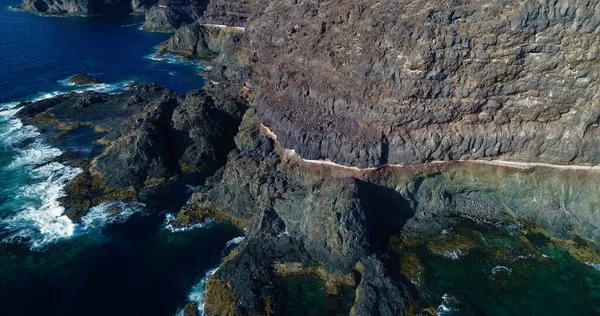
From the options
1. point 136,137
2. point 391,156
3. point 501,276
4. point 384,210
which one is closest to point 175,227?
point 136,137

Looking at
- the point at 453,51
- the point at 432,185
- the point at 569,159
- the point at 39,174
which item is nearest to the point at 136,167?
the point at 39,174

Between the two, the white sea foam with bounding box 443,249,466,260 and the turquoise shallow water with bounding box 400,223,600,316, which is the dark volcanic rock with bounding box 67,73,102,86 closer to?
the turquoise shallow water with bounding box 400,223,600,316

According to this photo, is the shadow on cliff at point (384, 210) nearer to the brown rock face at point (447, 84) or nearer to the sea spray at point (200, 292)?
the brown rock face at point (447, 84)

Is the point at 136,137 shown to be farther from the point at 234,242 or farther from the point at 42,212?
the point at 234,242

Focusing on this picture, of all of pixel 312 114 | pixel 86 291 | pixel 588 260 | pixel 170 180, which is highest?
pixel 312 114

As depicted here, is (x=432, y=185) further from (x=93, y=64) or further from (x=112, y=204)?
(x=93, y=64)

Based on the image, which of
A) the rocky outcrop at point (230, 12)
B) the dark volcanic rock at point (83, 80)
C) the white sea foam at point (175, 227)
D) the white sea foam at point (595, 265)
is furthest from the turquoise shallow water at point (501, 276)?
the rocky outcrop at point (230, 12)

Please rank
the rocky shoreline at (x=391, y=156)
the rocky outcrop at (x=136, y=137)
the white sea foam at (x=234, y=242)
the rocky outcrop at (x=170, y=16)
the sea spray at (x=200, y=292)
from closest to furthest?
the sea spray at (x=200, y=292) → the rocky shoreline at (x=391, y=156) → the white sea foam at (x=234, y=242) → the rocky outcrop at (x=136, y=137) → the rocky outcrop at (x=170, y=16)
